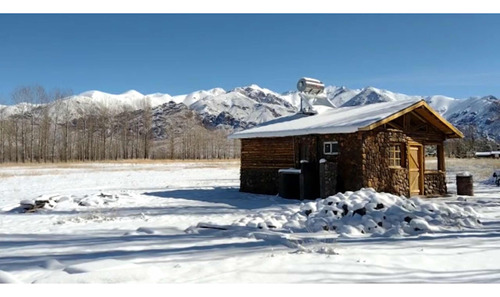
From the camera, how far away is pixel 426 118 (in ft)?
56.1

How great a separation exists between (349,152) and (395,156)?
7.84ft

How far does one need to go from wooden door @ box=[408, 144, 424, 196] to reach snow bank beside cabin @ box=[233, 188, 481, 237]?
6.94m

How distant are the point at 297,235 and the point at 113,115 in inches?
4448

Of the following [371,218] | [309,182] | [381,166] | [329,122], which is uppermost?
[329,122]

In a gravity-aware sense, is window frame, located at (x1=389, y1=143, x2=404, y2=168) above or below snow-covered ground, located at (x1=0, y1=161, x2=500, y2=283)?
above

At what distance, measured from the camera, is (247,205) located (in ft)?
45.2

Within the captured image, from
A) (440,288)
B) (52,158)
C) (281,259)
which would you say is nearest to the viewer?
(440,288)

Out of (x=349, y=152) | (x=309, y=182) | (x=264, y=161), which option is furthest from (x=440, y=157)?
(x=264, y=161)

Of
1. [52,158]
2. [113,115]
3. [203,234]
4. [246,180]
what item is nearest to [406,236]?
[203,234]

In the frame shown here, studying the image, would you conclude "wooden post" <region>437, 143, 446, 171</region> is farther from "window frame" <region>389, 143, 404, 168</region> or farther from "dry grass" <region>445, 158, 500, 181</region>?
"dry grass" <region>445, 158, 500, 181</region>

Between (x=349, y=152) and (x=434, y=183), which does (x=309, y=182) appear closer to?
(x=349, y=152)

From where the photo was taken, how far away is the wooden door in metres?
16.7

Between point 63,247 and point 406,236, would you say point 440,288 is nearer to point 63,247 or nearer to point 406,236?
point 406,236

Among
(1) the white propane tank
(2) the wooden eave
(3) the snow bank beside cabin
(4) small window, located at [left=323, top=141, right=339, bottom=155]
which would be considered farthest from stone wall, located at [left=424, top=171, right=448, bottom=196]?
(3) the snow bank beside cabin
